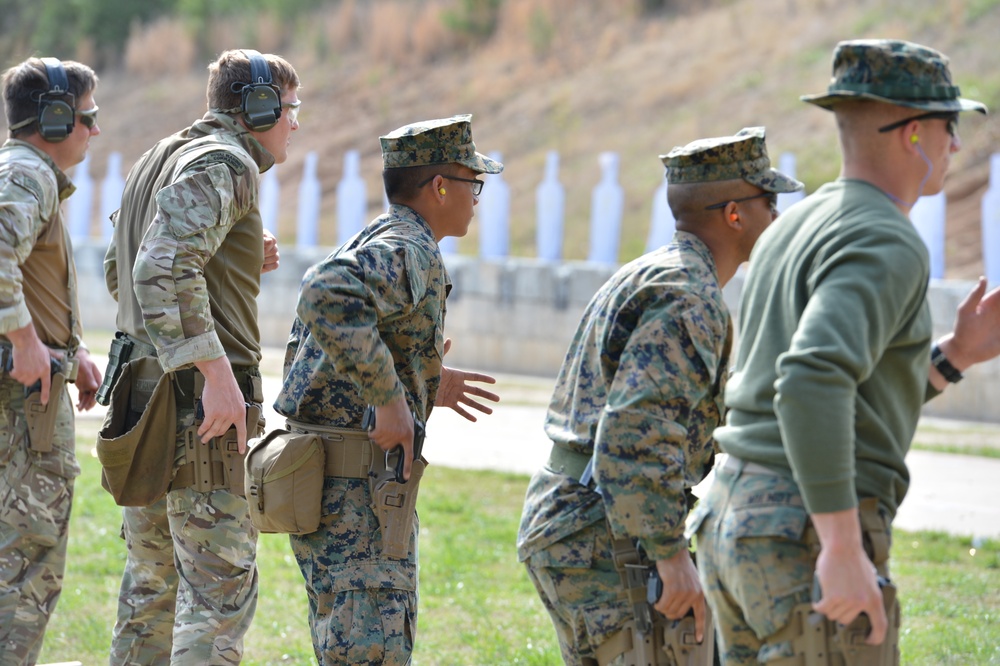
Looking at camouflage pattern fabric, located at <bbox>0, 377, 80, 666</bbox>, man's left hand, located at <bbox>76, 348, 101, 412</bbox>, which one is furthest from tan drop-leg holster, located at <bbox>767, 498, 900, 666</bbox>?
man's left hand, located at <bbox>76, 348, 101, 412</bbox>

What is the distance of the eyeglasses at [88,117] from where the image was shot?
4.70 metres

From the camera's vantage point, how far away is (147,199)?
4.13 meters

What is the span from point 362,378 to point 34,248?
76.6 inches

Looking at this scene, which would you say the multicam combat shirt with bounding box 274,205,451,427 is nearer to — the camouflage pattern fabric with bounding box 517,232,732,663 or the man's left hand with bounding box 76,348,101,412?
the camouflage pattern fabric with bounding box 517,232,732,663

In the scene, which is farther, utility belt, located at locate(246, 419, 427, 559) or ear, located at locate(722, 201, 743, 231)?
utility belt, located at locate(246, 419, 427, 559)

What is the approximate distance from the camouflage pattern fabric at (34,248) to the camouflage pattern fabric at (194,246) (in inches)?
13.5

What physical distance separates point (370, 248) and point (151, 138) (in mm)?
31568

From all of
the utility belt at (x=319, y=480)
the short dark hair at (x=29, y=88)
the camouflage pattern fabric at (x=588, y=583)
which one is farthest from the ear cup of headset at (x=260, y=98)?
the camouflage pattern fabric at (x=588, y=583)

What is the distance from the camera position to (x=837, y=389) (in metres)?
2.41

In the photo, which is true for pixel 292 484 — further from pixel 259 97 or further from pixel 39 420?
pixel 39 420

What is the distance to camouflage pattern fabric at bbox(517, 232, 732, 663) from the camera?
2887 mm

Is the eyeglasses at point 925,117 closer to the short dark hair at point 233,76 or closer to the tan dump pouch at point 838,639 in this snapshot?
the tan dump pouch at point 838,639

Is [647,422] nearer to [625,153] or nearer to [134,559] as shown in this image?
[134,559]

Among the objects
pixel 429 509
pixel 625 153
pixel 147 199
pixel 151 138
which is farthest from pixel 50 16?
pixel 147 199
